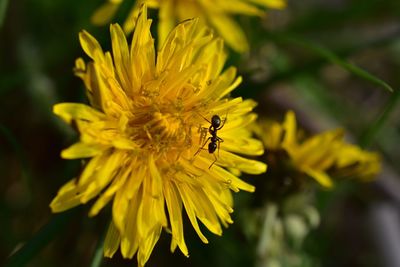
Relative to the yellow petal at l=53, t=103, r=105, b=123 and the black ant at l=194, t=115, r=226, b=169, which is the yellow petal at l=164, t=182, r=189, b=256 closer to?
the black ant at l=194, t=115, r=226, b=169

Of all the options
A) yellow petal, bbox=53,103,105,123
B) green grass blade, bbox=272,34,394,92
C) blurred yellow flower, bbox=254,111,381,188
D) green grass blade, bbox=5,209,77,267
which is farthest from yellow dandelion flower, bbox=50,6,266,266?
green grass blade, bbox=272,34,394,92

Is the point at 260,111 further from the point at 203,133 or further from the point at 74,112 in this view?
the point at 74,112

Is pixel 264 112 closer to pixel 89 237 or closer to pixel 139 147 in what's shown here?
pixel 89 237

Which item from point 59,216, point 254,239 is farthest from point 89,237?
point 59,216

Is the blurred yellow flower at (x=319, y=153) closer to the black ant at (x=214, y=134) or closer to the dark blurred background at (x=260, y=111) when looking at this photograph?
the dark blurred background at (x=260, y=111)

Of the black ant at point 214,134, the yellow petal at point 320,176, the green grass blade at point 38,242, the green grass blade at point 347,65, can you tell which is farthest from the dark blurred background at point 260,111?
the black ant at point 214,134

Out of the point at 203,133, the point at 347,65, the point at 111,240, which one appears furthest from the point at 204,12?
the point at 111,240
